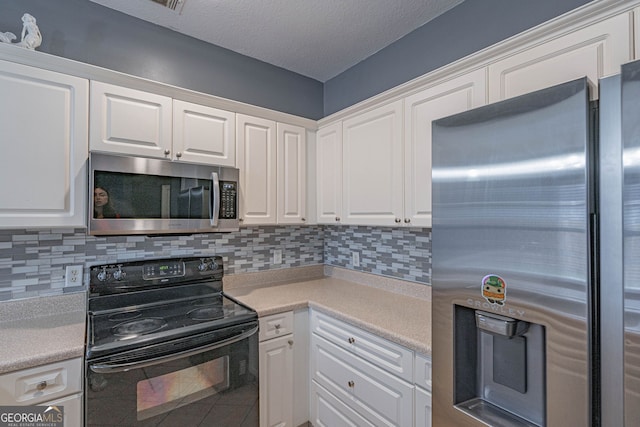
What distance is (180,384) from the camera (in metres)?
1.45

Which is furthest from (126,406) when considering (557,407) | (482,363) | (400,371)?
(557,407)

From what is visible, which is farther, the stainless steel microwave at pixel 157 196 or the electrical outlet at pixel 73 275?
the electrical outlet at pixel 73 275

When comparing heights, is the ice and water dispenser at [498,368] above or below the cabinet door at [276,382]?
above

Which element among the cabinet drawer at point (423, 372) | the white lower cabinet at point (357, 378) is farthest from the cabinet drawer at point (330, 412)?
the cabinet drawer at point (423, 372)

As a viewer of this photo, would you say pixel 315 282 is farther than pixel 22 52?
Yes

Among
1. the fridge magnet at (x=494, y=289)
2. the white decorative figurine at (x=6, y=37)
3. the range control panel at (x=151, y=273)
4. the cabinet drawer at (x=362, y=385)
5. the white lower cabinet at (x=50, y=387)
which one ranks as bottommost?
the cabinet drawer at (x=362, y=385)

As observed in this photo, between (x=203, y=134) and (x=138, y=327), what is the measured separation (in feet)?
3.68

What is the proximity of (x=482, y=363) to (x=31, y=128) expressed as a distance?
2.07 metres

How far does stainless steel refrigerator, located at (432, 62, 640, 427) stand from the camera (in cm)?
71

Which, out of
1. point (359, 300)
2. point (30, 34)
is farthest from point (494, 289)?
point (30, 34)

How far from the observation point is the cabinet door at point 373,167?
5.93 ft

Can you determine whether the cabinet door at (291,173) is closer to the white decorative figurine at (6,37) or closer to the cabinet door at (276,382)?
the cabinet door at (276,382)

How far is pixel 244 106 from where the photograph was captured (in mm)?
2072

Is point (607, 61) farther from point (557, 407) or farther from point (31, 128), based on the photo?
point (31, 128)
